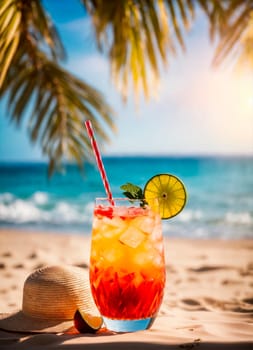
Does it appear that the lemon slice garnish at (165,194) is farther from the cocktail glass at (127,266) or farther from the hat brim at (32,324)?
the hat brim at (32,324)

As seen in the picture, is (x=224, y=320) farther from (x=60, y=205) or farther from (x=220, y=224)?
(x=60, y=205)

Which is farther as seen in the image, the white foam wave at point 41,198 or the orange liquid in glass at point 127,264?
the white foam wave at point 41,198

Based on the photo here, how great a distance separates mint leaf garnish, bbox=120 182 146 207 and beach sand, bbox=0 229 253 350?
437mm

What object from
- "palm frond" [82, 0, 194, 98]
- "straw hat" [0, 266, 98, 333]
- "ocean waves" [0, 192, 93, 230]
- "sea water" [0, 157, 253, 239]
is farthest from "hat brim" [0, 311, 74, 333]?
"ocean waves" [0, 192, 93, 230]

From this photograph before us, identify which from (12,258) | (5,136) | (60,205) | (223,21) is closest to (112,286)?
(223,21)

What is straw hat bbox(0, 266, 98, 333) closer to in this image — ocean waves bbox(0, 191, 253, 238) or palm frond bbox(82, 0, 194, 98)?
palm frond bbox(82, 0, 194, 98)

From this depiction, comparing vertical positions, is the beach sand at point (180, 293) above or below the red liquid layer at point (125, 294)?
below

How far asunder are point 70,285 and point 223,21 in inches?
61.4

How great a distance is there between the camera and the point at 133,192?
1.38 m

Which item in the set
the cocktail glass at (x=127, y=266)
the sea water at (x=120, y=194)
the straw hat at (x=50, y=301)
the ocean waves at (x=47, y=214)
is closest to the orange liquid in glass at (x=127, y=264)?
the cocktail glass at (x=127, y=266)

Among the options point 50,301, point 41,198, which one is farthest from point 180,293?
point 41,198

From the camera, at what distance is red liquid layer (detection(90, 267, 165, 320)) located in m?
1.34

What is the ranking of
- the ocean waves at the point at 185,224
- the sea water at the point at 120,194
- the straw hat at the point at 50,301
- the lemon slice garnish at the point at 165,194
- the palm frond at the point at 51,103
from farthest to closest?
1. the sea water at the point at 120,194
2. the ocean waves at the point at 185,224
3. the palm frond at the point at 51,103
4. the straw hat at the point at 50,301
5. the lemon slice garnish at the point at 165,194

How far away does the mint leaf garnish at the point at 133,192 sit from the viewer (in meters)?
1.37
